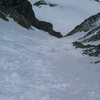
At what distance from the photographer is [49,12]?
194 meters

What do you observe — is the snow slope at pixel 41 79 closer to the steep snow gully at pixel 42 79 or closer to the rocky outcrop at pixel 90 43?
the steep snow gully at pixel 42 79

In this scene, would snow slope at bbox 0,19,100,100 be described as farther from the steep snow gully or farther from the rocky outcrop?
the rocky outcrop

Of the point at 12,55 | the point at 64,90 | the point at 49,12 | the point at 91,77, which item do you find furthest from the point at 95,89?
the point at 49,12

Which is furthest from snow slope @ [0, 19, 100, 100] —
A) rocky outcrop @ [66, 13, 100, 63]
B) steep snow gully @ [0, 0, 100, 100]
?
rocky outcrop @ [66, 13, 100, 63]

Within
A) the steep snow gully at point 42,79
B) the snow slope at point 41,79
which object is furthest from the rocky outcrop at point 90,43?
the steep snow gully at point 42,79

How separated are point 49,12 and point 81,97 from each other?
183186mm

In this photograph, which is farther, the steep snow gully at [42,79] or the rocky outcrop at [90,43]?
the rocky outcrop at [90,43]

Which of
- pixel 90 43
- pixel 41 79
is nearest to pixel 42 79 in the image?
pixel 41 79

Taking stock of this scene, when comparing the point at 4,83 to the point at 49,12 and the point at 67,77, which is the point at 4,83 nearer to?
the point at 67,77

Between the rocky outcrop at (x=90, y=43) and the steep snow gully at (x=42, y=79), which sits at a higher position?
the steep snow gully at (x=42, y=79)

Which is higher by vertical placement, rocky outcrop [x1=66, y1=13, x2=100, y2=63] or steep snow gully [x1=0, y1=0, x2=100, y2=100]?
steep snow gully [x1=0, y1=0, x2=100, y2=100]

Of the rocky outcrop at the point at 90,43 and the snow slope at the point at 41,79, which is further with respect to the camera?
the rocky outcrop at the point at 90,43

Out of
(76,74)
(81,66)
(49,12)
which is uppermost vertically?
(76,74)

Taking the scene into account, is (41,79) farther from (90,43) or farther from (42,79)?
(90,43)
